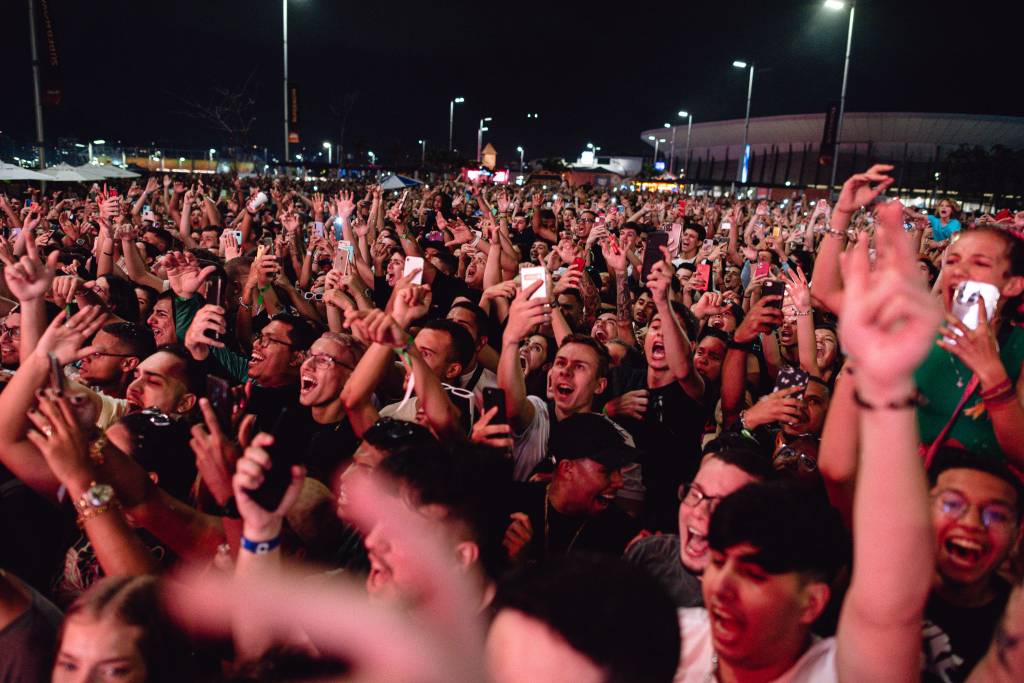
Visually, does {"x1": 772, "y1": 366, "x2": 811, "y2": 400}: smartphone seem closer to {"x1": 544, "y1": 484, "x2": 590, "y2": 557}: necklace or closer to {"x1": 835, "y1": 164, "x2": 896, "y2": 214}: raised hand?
{"x1": 835, "y1": 164, "x2": 896, "y2": 214}: raised hand

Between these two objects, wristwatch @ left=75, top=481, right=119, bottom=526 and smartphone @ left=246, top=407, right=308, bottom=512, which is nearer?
smartphone @ left=246, top=407, right=308, bottom=512

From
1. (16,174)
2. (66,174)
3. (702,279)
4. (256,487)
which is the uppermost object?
(66,174)

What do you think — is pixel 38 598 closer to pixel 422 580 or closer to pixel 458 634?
pixel 422 580

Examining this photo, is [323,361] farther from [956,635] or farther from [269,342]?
[956,635]

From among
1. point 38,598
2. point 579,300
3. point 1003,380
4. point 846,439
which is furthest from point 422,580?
point 579,300

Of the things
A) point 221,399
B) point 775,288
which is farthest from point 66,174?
point 221,399

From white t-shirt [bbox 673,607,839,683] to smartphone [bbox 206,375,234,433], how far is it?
1.49 metres

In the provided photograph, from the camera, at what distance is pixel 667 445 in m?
3.89

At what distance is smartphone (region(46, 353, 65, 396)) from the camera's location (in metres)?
2.43

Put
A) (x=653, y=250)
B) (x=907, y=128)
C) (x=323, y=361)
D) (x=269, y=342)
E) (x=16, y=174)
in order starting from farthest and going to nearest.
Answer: (x=907, y=128), (x=16, y=174), (x=653, y=250), (x=269, y=342), (x=323, y=361)

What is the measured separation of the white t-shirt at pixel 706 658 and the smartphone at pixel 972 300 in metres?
1.42

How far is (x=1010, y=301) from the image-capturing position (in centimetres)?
288

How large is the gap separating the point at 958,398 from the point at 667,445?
148 centimetres

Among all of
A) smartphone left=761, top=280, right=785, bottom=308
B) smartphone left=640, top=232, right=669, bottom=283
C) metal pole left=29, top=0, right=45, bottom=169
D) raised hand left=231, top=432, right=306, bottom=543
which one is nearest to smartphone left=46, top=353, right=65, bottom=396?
raised hand left=231, top=432, right=306, bottom=543
